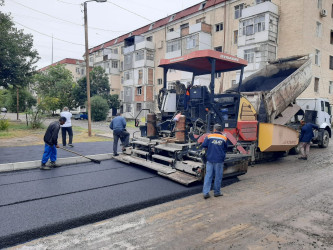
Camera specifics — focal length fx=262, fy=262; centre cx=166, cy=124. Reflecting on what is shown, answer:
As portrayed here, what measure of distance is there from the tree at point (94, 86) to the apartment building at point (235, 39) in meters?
3.32

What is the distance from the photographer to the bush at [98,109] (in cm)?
2802

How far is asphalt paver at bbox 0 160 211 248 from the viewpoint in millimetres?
3490

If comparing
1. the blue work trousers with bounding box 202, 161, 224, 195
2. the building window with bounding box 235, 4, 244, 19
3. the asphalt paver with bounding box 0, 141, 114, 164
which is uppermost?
the building window with bounding box 235, 4, 244, 19

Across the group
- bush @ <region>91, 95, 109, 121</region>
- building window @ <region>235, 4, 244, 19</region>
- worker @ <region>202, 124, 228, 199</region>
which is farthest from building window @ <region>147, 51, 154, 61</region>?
worker @ <region>202, 124, 228, 199</region>

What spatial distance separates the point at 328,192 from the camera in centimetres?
514

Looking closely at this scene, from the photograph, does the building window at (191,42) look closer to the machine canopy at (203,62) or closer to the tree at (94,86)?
the tree at (94,86)

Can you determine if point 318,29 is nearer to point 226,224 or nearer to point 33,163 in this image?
point 226,224

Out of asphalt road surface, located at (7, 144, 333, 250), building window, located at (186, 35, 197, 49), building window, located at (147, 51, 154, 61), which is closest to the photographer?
asphalt road surface, located at (7, 144, 333, 250)

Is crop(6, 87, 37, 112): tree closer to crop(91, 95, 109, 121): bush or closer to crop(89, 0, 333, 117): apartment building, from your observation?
crop(91, 95, 109, 121): bush

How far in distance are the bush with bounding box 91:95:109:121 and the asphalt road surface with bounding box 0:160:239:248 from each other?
72.5ft

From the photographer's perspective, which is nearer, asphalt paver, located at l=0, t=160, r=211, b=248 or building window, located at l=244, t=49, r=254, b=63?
asphalt paver, located at l=0, t=160, r=211, b=248

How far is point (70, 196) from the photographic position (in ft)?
15.0

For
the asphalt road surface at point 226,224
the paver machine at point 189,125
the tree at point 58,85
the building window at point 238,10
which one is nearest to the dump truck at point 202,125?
the paver machine at point 189,125

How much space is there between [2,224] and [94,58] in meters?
43.8
